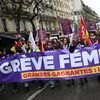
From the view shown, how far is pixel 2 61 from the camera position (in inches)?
467

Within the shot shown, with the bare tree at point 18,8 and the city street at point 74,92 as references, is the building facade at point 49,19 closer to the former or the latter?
the bare tree at point 18,8

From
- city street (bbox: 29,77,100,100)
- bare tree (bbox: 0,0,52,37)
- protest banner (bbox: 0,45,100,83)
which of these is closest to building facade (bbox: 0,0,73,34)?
bare tree (bbox: 0,0,52,37)

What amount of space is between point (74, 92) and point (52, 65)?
1432mm

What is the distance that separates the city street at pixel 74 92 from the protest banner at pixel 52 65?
0.40 metres

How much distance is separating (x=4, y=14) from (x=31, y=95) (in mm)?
30133

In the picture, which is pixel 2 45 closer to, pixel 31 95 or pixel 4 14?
pixel 4 14

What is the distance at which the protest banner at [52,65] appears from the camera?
11.3 metres

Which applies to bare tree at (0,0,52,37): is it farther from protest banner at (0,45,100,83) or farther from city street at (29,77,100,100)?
city street at (29,77,100,100)

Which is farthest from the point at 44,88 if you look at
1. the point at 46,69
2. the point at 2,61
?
the point at 2,61

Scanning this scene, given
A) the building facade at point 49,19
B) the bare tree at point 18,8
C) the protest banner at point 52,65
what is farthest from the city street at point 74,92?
the building facade at point 49,19

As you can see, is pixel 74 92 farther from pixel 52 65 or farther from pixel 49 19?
pixel 49 19

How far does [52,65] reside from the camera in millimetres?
11602

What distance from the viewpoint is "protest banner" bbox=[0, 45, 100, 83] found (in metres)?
11.3

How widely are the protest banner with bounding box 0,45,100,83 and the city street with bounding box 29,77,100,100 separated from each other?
15.7 inches
